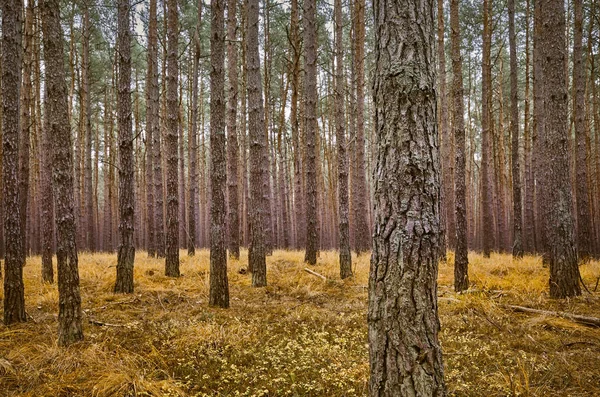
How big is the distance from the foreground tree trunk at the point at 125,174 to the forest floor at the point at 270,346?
0.49 metres

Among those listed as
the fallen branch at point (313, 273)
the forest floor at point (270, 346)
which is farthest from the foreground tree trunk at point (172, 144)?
the fallen branch at point (313, 273)

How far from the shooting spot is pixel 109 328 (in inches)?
187

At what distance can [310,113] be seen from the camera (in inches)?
376

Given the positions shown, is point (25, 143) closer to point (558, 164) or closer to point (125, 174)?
point (125, 174)

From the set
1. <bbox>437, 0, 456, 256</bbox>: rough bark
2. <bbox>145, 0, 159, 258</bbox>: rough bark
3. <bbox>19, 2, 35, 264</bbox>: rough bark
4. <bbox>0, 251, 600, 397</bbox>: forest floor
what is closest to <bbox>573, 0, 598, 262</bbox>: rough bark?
<bbox>0, 251, 600, 397</bbox>: forest floor

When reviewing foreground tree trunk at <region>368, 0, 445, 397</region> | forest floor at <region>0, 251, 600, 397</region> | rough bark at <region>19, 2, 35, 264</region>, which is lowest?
forest floor at <region>0, 251, 600, 397</region>

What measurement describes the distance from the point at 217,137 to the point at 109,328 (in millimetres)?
3221

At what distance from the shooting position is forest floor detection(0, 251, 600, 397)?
330cm

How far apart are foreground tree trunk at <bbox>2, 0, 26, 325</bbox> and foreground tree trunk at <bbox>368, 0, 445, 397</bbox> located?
499cm

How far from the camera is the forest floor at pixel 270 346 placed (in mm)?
3299

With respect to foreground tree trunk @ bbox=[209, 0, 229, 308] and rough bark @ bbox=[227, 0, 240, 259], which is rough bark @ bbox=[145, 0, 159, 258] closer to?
rough bark @ bbox=[227, 0, 240, 259]

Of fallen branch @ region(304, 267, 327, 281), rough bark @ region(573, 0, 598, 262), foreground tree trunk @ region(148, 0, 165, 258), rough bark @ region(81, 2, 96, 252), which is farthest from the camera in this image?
rough bark @ region(81, 2, 96, 252)

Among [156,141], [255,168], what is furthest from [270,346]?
[156,141]

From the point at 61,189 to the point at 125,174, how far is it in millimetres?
2915
